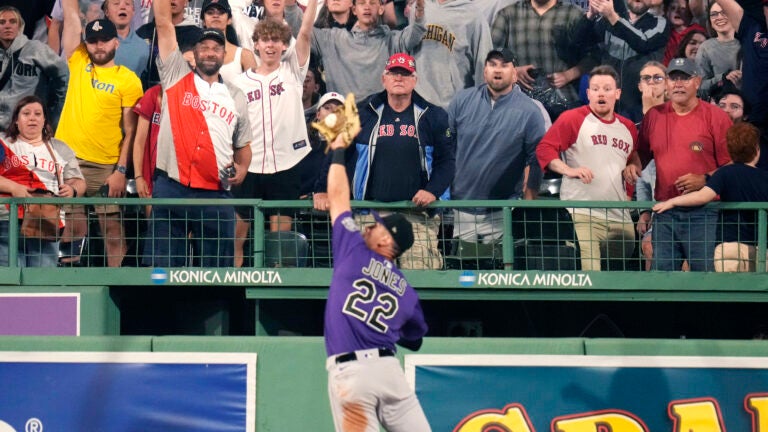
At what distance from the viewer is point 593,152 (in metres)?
9.55

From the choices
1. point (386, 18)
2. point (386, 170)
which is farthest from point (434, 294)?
point (386, 18)

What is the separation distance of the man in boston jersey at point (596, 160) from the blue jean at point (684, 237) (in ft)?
1.00

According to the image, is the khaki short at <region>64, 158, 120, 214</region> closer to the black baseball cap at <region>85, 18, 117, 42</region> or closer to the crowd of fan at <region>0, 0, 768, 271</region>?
the crowd of fan at <region>0, 0, 768, 271</region>

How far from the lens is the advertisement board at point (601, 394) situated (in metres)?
8.40

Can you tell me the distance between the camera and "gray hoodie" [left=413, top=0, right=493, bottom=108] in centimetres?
1054

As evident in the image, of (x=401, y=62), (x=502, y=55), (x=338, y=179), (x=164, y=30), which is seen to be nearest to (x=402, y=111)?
(x=401, y=62)

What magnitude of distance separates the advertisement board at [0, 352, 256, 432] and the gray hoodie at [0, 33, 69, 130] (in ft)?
10.2

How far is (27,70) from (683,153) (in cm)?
626

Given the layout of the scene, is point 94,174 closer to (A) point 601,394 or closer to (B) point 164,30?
(B) point 164,30

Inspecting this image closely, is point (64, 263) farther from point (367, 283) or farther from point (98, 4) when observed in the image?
point (367, 283)

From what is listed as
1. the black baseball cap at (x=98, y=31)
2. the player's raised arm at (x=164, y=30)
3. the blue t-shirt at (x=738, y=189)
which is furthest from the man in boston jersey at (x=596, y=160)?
the black baseball cap at (x=98, y=31)

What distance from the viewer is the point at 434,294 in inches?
378

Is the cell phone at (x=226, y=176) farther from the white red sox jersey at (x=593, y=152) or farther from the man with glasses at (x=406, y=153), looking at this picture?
the white red sox jersey at (x=593, y=152)

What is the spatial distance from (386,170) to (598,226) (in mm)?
1929
